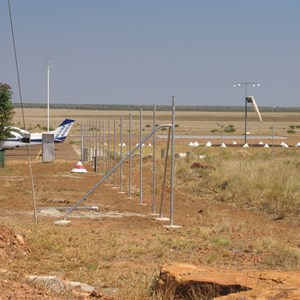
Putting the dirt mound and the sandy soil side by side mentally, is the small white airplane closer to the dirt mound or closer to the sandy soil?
the sandy soil

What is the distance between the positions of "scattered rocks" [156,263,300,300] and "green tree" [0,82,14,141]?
85.0ft

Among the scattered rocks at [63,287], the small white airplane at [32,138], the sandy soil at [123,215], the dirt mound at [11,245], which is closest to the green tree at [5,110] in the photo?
the sandy soil at [123,215]

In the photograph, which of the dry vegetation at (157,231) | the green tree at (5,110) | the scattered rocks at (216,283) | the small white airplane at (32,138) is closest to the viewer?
the scattered rocks at (216,283)

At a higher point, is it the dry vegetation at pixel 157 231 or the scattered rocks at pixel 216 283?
the scattered rocks at pixel 216 283

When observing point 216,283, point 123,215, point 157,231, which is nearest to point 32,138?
point 123,215

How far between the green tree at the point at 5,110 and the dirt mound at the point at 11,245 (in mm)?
22460

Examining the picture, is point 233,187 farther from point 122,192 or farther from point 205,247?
point 205,247

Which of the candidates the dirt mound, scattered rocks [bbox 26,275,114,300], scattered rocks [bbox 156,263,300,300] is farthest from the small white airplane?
scattered rocks [bbox 156,263,300,300]

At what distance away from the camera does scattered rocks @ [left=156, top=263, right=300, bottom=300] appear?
7.35 metres

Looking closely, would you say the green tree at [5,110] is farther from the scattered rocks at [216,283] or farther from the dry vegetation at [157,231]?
the scattered rocks at [216,283]

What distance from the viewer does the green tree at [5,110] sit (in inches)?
1308

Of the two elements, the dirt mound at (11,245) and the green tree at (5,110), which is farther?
the green tree at (5,110)

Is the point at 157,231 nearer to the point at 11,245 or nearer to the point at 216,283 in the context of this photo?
the point at 11,245

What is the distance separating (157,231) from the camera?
14.6 meters
